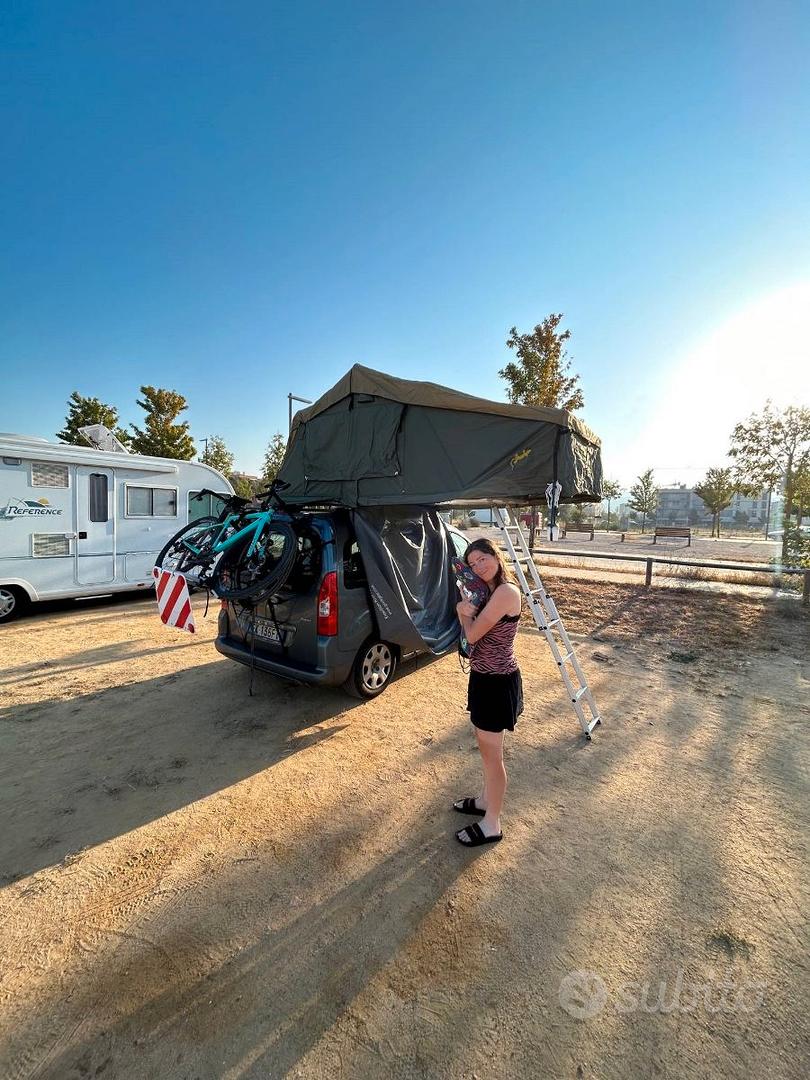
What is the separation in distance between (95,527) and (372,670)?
6.37 metres

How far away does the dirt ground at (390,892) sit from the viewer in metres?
1.63

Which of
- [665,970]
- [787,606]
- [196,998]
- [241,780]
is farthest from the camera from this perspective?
[787,606]

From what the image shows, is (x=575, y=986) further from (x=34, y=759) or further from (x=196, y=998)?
(x=34, y=759)

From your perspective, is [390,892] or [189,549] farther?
[189,549]

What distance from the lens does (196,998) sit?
176cm

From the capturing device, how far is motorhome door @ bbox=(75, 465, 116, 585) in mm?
7699

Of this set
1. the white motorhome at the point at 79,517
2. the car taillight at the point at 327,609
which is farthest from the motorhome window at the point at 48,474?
the car taillight at the point at 327,609

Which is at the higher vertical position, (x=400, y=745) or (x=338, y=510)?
(x=338, y=510)

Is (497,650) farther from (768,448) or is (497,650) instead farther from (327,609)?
(768,448)

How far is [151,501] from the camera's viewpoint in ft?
28.7

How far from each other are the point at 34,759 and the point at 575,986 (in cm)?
382

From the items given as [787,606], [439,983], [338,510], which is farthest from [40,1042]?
[787,606]

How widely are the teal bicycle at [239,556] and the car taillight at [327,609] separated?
381 millimetres

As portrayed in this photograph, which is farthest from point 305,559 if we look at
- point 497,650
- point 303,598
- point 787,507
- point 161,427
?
point 161,427
